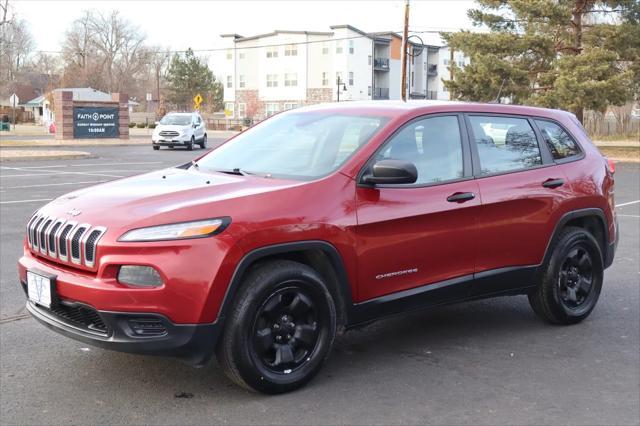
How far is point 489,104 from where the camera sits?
5602 mm

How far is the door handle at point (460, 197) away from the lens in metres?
4.94

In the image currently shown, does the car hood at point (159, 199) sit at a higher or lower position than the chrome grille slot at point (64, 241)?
higher

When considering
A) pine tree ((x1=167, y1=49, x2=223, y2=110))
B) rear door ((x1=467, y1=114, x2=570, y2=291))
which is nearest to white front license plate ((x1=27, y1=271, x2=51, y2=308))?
rear door ((x1=467, y1=114, x2=570, y2=291))

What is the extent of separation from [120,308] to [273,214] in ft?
3.16

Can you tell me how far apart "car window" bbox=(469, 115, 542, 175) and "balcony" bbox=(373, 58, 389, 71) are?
280ft

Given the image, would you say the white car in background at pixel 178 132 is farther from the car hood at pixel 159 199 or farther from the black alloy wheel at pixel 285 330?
the black alloy wheel at pixel 285 330

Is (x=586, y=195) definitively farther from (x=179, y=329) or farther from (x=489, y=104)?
(x=179, y=329)

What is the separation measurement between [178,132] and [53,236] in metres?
30.0

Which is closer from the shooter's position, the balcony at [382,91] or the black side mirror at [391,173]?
the black side mirror at [391,173]

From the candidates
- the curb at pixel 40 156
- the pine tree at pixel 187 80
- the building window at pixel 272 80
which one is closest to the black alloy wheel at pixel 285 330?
the curb at pixel 40 156

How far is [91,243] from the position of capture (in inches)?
154

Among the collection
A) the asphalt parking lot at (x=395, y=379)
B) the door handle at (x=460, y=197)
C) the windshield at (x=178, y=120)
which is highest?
the windshield at (x=178, y=120)

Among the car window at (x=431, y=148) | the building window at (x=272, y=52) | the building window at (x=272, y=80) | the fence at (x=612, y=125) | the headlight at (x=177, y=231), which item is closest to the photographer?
the headlight at (x=177, y=231)

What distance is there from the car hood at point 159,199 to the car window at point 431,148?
0.85 m
